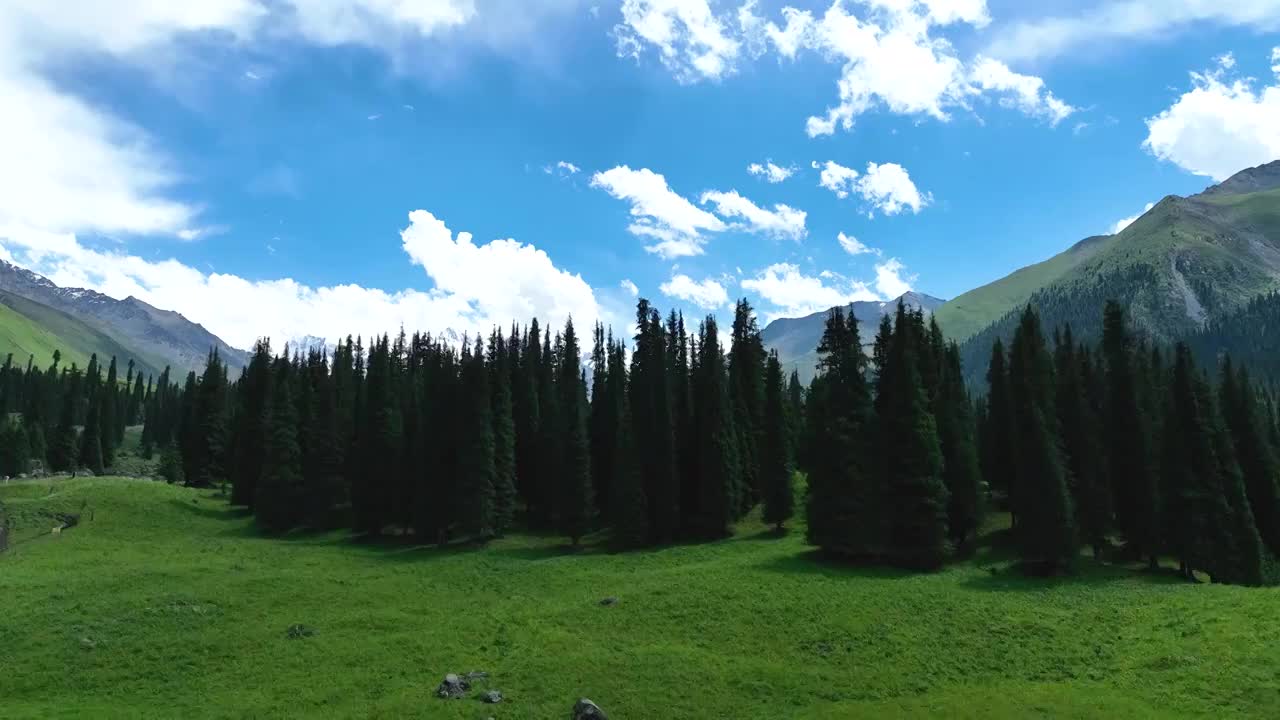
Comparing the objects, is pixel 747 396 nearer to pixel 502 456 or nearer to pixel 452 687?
pixel 502 456

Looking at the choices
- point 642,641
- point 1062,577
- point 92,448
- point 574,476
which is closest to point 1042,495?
point 1062,577

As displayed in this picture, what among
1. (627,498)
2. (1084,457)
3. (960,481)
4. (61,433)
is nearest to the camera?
(960,481)

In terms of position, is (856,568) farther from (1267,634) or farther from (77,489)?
(77,489)

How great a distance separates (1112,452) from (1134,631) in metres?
31.7

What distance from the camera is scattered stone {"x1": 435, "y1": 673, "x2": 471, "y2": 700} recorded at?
34.3 meters

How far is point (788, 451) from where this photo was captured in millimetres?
75562

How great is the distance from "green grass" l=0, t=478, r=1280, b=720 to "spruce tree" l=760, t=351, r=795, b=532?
42.6 ft

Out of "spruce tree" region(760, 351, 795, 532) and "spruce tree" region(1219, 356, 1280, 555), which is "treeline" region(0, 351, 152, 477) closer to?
"spruce tree" region(760, 351, 795, 532)

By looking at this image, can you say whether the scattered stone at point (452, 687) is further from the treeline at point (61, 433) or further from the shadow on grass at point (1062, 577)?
the treeline at point (61, 433)

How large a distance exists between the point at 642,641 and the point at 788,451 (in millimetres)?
38135

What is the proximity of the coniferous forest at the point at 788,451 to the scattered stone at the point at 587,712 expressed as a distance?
32.8m

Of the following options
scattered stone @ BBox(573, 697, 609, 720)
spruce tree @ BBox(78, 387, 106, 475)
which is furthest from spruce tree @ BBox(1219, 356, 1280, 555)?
spruce tree @ BBox(78, 387, 106, 475)

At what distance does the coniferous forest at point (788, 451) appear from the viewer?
58.5 m

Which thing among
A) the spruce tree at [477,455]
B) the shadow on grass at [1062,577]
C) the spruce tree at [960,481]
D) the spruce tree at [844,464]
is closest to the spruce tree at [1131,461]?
the shadow on grass at [1062,577]
